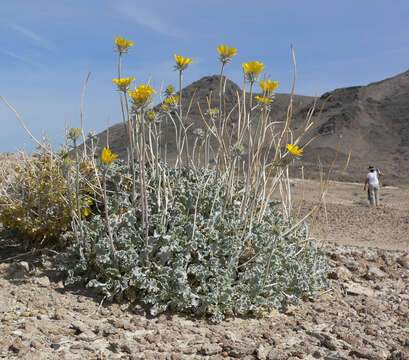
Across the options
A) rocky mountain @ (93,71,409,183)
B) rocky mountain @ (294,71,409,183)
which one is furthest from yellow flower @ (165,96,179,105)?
rocky mountain @ (294,71,409,183)

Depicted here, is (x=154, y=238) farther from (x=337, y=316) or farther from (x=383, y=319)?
(x=383, y=319)

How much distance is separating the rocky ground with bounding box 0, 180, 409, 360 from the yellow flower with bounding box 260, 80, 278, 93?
150 centimetres

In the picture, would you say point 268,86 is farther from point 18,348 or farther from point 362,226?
point 362,226

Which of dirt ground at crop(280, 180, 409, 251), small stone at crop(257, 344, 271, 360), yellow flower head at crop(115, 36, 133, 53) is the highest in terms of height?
yellow flower head at crop(115, 36, 133, 53)

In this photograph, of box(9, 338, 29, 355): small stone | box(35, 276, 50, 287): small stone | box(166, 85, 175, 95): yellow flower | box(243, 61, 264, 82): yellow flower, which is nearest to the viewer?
box(9, 338, 29, 355): small stone

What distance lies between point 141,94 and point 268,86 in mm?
909

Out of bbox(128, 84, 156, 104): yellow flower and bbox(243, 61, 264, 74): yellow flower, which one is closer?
bbox(128, 84, 156, 104): yellow flower

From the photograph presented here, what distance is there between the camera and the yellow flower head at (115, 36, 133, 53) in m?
2.68

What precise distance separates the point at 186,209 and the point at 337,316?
4.37 ft

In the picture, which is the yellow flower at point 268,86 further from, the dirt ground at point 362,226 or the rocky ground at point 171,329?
the dirt ground at point 362,226

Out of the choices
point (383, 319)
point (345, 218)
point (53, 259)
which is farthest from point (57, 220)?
point (345, 218)

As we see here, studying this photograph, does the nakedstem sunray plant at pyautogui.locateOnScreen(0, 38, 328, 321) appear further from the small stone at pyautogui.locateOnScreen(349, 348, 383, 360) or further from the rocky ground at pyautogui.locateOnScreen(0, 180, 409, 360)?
the small stone at pyautogui.locateOnScreen(349, 348, 383, 360)

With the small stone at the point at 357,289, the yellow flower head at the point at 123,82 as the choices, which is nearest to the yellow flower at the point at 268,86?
the yellow flower head at the point at 123,82

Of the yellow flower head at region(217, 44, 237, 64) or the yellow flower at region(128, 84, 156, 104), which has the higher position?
the yellow flower head at region(217, 44, 237, 64)
